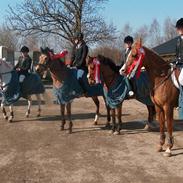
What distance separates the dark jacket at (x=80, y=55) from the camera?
1040 centimetres

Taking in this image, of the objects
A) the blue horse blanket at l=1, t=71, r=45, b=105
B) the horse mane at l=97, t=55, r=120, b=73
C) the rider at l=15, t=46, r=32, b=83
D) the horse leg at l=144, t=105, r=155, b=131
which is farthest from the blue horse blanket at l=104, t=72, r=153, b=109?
the rider at l=15, t=46, r=32, b=83

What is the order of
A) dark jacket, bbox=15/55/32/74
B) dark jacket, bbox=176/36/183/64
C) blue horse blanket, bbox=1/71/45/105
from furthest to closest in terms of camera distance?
dark jacket, bbox=15/55/32/74 → blue horse blanket, bbox=1/71/45/105 → dark jacket, bbox=176/36/183/64

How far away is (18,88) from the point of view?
11391 millimetres

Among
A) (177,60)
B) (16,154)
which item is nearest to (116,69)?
(177,60)

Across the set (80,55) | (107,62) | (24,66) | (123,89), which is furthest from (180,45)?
(24,66)

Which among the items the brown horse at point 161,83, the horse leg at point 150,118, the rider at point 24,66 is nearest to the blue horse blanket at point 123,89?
the horse leg at point 150,118

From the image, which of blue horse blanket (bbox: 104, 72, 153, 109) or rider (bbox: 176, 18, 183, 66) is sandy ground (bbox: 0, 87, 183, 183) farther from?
rider (bbox: 176, 18, 183, 66)

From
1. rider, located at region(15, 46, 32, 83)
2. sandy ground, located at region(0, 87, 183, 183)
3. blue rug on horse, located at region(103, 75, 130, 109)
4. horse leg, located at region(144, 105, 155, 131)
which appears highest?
rider, located at region(15, 46, 32, 83)

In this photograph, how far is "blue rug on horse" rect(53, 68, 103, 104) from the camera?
989cm

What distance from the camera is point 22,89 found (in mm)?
11742

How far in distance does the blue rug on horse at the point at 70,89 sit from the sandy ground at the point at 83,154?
0.87m

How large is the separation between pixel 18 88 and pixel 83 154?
14.1ft

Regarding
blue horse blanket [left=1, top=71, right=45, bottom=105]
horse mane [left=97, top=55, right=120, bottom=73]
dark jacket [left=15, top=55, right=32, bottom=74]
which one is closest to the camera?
horse mane [left=97, top=55, right=120, bottom=73]

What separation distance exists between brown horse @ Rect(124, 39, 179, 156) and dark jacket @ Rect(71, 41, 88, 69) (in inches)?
112
